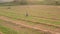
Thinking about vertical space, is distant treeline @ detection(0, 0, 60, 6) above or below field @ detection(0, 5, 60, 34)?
below

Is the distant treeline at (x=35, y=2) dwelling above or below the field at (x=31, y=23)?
below

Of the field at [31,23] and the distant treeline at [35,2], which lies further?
the distant treeline at [35,2]

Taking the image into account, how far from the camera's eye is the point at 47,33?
10.6 metres

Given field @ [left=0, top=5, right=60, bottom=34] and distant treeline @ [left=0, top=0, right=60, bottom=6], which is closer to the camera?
field @ [left=0, top=5, right=60, bottom=34]

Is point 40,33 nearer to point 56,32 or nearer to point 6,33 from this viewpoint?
point 56,32

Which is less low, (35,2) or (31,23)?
(31,23)

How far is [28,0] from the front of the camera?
3709cm

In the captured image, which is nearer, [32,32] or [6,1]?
[32,32]

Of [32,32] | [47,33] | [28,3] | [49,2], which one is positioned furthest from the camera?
[28,3]

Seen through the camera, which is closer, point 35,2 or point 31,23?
point 31,23

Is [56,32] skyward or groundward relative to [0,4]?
skyward

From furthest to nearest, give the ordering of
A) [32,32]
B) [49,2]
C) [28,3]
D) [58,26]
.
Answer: [28,3], [49,2], [58,26], [32,32]

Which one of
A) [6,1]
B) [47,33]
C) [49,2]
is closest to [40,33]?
[47,33]

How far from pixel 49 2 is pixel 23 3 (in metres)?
7.43
